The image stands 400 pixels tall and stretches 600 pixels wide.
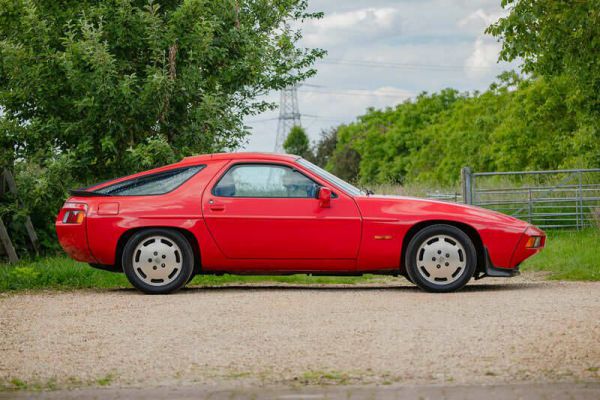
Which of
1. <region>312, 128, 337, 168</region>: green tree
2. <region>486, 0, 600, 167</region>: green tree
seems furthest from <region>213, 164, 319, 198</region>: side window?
<region>312, 128, 337, 168</region>: green tree

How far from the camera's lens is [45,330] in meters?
9.28

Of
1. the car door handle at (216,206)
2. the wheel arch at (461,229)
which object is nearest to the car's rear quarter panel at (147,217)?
the car door handle at (216,206)

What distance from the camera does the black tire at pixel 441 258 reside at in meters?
11.3

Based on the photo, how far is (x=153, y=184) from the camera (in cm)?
1187

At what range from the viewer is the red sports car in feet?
37.5

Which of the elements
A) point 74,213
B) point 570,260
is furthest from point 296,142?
point 74,213

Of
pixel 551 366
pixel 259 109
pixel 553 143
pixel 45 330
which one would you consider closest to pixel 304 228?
pixel 45 330

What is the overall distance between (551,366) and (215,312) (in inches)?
149

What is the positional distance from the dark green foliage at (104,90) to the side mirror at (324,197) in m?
4.52

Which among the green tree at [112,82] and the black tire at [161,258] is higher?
the green tree at [112,82]

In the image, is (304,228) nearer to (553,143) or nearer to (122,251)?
(122,251)

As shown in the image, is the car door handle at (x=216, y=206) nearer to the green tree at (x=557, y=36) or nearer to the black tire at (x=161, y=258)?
the black tire at (x=161, y=258)

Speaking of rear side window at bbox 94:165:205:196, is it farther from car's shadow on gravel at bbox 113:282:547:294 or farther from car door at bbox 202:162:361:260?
car's shadow on gravel at bbox 113:282:547:294

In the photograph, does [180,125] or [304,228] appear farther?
[180,125]
